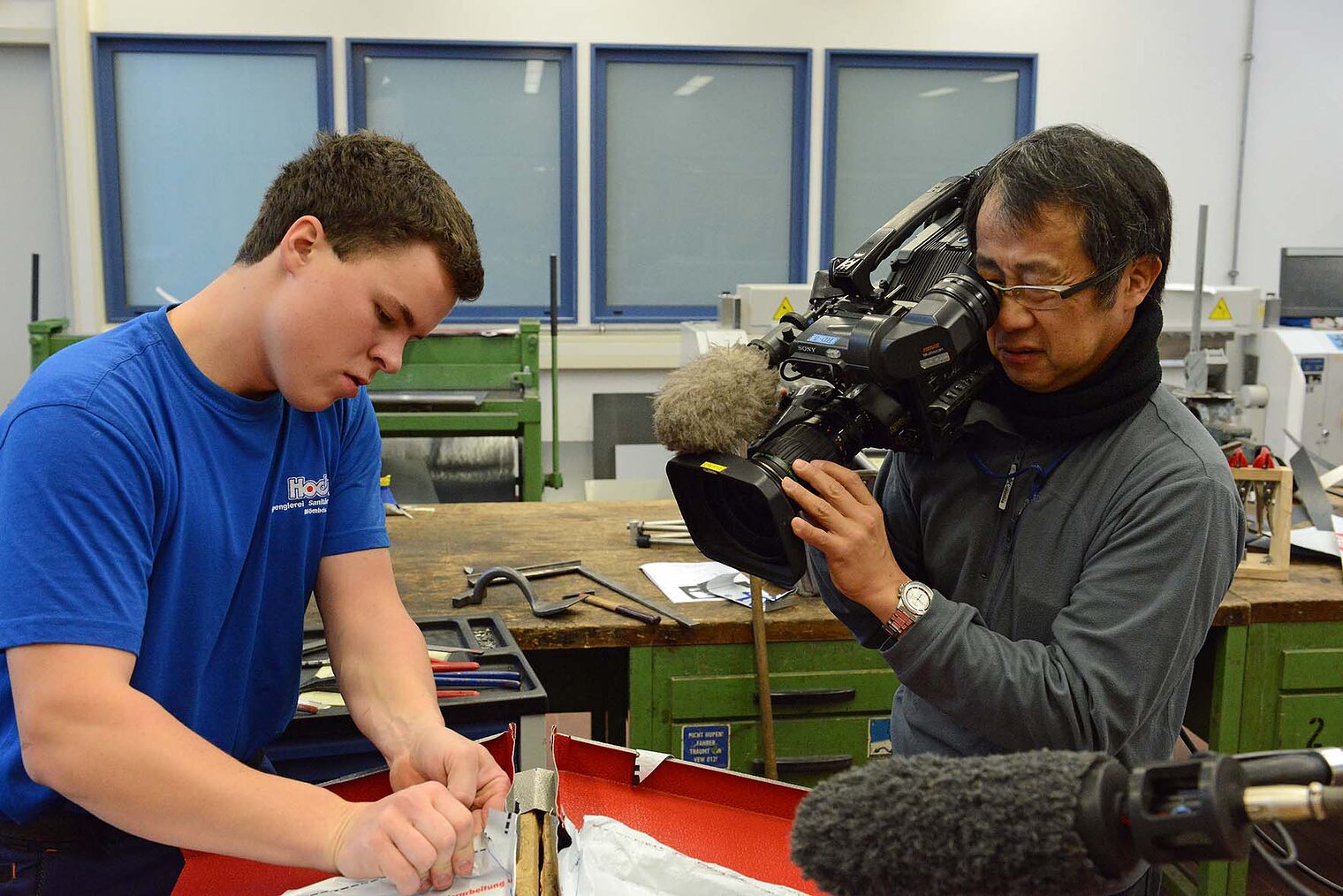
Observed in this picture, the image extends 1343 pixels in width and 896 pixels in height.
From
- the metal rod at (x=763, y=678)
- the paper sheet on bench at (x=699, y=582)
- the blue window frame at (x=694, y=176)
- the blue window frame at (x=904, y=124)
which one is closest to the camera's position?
the metal rod at (x=763, y=678)

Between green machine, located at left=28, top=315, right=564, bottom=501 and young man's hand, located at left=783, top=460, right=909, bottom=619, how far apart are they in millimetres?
2280

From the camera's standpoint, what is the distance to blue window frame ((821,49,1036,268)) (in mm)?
4988

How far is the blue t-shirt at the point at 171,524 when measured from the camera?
2.73ft

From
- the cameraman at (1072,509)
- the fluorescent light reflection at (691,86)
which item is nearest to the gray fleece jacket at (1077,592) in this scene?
the cameraman at (1072,509)

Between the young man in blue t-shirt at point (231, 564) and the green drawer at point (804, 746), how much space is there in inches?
33.3

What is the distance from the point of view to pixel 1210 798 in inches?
16.1

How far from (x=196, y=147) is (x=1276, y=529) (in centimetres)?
449

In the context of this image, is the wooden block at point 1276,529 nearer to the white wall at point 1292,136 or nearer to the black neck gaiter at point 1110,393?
the black neck gaiter at point 1110,393

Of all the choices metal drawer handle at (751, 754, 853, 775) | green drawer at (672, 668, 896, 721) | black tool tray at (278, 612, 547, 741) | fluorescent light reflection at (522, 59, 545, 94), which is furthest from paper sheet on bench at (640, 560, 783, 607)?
fluorescent light reflection at (522, 59, 545, 94)

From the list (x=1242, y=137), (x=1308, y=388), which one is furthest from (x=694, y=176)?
(x=1308, y=388)

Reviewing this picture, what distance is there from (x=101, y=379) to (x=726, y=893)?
674 millimetres

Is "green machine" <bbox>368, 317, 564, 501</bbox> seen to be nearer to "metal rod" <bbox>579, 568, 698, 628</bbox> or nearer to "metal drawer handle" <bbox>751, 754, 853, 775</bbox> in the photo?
"metal rod" <bbox>579, 568, 698, 628</bbox>

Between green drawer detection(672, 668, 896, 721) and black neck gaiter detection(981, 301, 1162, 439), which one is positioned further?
green drawer detection(672, 668, 896, 721)

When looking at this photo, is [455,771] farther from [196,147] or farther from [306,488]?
[196,147]
